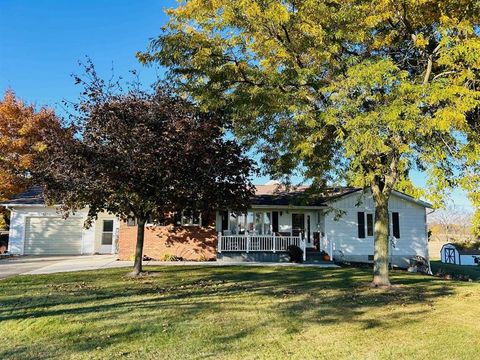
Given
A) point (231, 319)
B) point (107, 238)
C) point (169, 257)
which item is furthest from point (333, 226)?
point (231, 319)


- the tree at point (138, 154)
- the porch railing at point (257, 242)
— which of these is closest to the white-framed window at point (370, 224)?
the porch railing at point (257, 242)

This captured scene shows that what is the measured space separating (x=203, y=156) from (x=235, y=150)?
1212mm

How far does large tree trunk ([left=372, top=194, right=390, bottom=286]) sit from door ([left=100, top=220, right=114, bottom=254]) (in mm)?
17191

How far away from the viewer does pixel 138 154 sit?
41.2ft

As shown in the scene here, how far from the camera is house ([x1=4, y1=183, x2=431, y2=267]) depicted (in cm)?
2138

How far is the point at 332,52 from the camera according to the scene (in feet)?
36.0

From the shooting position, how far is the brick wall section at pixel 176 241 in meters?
21.2

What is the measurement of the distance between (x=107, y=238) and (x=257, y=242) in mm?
9836

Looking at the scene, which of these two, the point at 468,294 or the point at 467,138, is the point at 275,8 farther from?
the point at 468,294

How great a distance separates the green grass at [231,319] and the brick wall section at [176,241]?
732cm

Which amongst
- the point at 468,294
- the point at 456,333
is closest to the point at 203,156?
the point at 456,333

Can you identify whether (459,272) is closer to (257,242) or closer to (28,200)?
(257,242)

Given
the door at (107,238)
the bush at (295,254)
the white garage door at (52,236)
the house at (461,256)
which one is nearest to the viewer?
the bush at (295,254)

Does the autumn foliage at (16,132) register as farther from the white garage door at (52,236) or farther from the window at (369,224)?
the window at (369,224)
